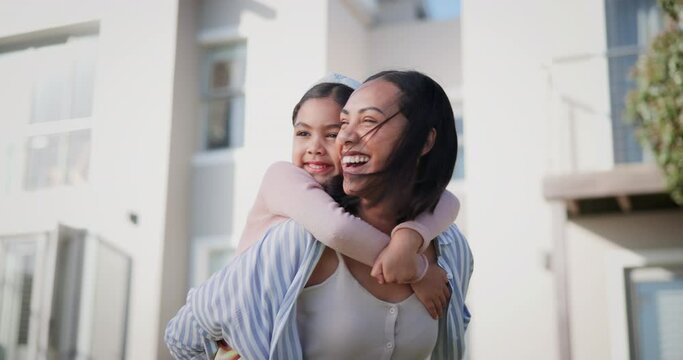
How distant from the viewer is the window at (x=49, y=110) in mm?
6507

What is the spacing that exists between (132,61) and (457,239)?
5.56m

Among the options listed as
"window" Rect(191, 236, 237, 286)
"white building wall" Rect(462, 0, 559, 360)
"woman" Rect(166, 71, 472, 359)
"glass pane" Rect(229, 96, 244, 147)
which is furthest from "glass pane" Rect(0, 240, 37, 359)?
"woman" Rect(166, 71, 472, 359)

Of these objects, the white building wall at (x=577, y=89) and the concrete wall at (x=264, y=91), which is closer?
the white building wall at (x=577, y=89)

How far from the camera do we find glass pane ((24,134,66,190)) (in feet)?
21.5

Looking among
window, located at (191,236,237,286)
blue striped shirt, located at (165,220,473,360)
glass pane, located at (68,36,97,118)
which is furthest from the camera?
glass pane, located at (68,36,97,118)

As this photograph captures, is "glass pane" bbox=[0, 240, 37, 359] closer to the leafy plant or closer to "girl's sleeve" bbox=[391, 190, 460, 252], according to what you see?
the leafy plant

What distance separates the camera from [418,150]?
96 centimetres

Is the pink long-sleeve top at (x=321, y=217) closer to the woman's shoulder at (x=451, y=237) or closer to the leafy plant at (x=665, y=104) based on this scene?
the woman's shoulder at (x=451, y=237)

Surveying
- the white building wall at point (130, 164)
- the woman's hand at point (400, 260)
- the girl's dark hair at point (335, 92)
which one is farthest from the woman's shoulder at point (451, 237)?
the white building wall at point (130, 164)

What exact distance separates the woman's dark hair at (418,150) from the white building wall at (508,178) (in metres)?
4.17

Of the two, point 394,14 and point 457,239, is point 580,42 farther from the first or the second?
point 457,239

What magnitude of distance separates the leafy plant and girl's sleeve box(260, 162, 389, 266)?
9.16ft

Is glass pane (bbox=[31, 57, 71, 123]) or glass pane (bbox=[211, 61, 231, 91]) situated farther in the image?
glass pane (bbox=[31, 57, 71, 123])

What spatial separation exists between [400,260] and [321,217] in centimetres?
9
